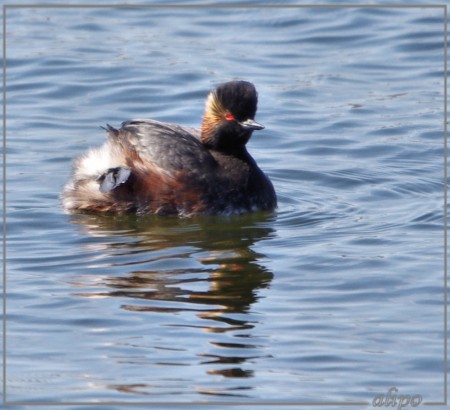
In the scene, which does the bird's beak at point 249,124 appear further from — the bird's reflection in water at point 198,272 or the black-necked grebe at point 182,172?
the bird's reflection in water at point 198,272

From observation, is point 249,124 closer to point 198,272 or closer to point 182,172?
point 182,172

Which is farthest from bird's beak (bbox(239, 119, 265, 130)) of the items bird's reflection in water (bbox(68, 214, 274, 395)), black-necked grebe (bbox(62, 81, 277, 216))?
bird's reflection in water (bbox(68, 214, 274, 395))

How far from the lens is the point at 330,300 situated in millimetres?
8664

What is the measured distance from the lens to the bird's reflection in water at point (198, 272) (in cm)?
791

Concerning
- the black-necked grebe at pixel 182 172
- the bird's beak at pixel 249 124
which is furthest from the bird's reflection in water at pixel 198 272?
the bird's beak at pixel 249 124

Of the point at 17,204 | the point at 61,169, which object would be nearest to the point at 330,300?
the point at 17,204

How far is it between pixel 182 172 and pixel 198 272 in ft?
5.38

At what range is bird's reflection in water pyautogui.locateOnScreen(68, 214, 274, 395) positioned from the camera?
312 inches

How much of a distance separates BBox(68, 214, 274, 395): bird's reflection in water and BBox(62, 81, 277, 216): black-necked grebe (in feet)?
0.43

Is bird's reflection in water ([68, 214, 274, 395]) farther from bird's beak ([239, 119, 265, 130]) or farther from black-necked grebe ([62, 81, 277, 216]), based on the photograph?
bird's beak ([239, 119, 265, 130])

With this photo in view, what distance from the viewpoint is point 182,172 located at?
1069 cm

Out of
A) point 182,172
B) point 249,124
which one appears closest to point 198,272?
point 182,172

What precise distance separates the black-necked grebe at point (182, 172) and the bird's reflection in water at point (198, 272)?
0.43ft

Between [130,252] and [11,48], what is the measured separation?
751 cm
